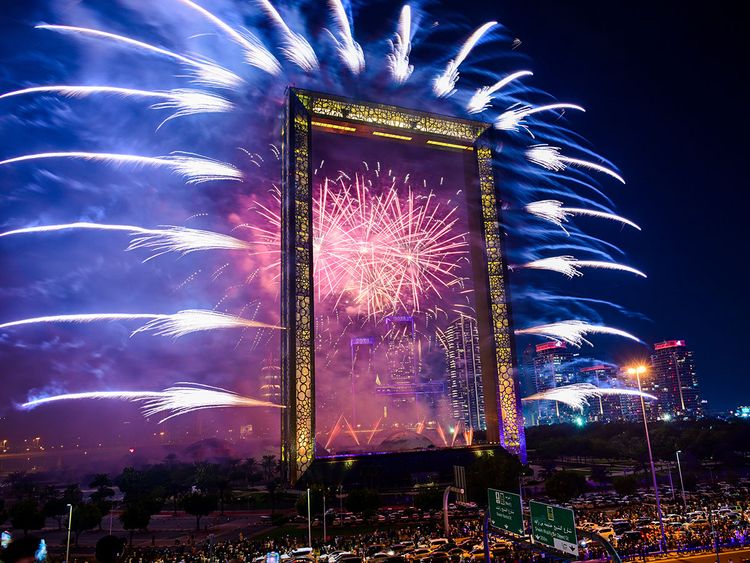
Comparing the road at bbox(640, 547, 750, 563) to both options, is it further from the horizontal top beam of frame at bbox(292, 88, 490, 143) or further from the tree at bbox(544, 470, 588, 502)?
the horizontal top beam of frame at bbox(292, 88, 490, 143)

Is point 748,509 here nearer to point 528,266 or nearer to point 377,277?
point 528,266

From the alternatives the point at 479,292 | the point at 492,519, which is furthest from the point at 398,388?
the point at 492,519

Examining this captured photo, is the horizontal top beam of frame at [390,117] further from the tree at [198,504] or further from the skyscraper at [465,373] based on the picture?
the skyscraper at [465,373]

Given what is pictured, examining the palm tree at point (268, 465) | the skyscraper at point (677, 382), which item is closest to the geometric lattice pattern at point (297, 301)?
the palm tree at point (268, 465)

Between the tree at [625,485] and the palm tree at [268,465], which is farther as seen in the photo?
the palm tree at [268,465]

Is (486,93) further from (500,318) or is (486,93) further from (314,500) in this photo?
(314,500)

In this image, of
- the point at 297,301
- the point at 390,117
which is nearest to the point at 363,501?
the point at 297,301
